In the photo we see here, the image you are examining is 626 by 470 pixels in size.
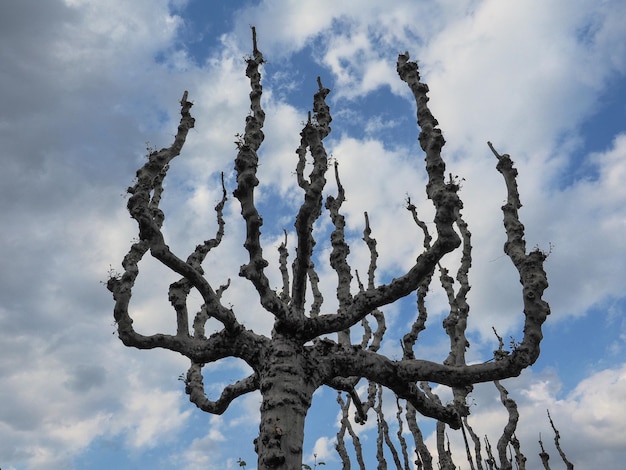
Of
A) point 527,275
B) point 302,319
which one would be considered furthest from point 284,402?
point 527,275

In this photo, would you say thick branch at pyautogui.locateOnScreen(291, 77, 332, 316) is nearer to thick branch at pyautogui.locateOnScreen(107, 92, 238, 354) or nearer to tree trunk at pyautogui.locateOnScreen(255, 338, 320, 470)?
tree trunk at pyautogui.locateOnScreen(255, 338, 320, 470)

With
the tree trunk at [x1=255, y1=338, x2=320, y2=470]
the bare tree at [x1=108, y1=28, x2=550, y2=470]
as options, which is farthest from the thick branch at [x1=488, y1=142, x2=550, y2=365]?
the tree trunk at [x1=255, y1=338, x2=320, y2=470]

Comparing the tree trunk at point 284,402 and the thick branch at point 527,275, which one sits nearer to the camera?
the tree trunk at point 284,402

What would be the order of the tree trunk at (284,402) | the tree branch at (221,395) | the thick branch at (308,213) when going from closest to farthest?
the tree trunk at (284,402), the thick branch at (308,213), the tree branch at (221,395)

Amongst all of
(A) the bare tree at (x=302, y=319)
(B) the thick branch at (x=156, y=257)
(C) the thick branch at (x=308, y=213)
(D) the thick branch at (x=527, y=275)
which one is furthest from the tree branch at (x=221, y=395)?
(D) the thick branch at (x=527, y=275)

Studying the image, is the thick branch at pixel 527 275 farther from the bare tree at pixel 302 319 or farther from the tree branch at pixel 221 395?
the tree branch at pixel 221 395

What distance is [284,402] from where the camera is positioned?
→ 761cm

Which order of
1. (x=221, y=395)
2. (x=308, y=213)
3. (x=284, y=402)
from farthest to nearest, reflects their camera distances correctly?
(x=221, y=395) → (x=308, y=213) → (x=284, y=402)

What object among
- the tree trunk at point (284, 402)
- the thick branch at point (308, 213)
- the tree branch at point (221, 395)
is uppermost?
the thick branch at point (308, 213)

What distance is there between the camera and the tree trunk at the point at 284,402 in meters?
7.20

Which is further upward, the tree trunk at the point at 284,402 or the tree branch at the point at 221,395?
the tree branch at the point at 221,395

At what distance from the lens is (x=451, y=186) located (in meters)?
8.27

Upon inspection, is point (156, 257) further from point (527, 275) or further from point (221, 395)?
point (527, 275)

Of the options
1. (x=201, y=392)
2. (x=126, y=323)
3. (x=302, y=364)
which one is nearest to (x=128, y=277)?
(x=126, y=323)
